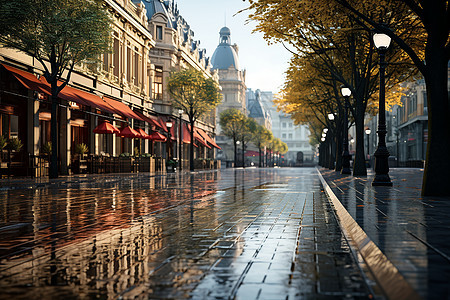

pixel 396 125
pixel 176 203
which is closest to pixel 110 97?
pixel 176 203

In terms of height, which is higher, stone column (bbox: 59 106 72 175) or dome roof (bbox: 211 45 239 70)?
dome roof (bbox: 211 45 239 70)

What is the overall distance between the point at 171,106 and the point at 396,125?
1742 inches

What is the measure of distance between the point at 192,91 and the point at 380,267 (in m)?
46.0

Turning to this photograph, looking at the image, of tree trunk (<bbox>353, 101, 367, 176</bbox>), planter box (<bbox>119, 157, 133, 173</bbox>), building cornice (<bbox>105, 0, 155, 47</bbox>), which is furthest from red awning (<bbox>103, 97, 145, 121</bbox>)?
tree trunk (<bbox>353, 101, 367, 176</bbox>)

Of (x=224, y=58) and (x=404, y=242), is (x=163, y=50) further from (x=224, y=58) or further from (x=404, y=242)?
(x=224, y=58)

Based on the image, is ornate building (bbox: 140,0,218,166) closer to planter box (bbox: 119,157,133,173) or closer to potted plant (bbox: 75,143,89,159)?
planter box (bbox: 119,157,133,173)

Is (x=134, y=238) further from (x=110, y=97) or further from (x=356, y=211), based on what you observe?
(x=110, y=97)

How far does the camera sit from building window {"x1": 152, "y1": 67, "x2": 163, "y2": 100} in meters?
51.5

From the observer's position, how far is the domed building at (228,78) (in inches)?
4545

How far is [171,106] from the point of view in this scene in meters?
52.7

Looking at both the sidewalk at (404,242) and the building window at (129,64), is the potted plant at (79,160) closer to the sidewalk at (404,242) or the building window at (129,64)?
the building window at (129,64)

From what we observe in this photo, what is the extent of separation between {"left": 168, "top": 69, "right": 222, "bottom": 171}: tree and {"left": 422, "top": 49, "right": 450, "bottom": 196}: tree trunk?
3730 cm

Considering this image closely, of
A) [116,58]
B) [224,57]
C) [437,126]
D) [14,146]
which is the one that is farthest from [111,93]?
[224,57]

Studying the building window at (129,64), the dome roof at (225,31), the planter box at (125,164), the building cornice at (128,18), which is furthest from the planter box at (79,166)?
the dome roof at (225,31)
